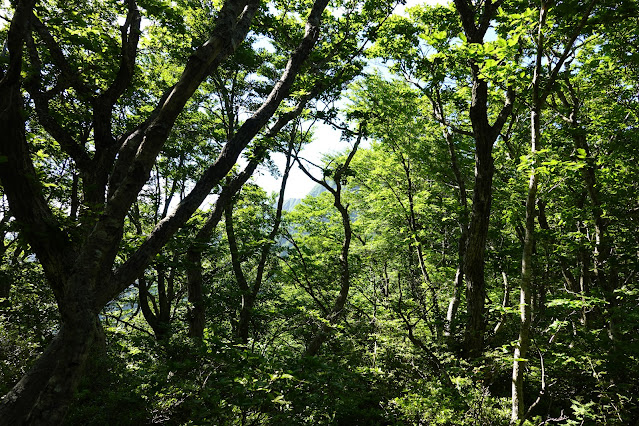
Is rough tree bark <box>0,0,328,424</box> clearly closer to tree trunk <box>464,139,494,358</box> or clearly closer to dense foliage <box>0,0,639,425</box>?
dense foliage <box>0,0,639,425</box>

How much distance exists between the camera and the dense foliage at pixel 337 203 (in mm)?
3238

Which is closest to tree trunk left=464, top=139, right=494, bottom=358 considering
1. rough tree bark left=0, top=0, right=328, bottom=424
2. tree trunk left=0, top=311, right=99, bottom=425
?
rough tree bark left=0, top=0, right=328, bottom=424

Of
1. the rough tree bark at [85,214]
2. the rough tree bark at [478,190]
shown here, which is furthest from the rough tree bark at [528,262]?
the rough tree bark at [85,214]

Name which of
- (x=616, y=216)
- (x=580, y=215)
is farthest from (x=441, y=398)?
(x=616, y=216)

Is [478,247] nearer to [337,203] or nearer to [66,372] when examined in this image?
[337,203]

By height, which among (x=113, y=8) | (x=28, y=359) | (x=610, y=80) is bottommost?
(x=28, y=359)

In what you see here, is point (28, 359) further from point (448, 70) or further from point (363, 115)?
point (448, 70)

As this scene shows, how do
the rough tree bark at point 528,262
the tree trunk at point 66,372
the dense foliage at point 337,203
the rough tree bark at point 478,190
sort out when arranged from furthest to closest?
1. the rough tree bark at point 478,190
2. the rough tree bark at point 528,262
3. the dense foliage at point 337,203
4. the tree trunk at point 66,372

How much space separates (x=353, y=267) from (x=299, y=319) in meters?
2.97

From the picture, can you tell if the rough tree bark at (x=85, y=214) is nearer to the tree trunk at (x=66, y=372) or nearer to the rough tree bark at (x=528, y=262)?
the tree trunk at (x=66, y=372)

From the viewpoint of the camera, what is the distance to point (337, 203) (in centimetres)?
935

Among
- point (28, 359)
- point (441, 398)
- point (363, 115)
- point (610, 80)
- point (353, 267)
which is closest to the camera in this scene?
point (441, 398)

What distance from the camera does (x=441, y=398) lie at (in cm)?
448

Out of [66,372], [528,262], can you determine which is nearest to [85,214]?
[66,372]
